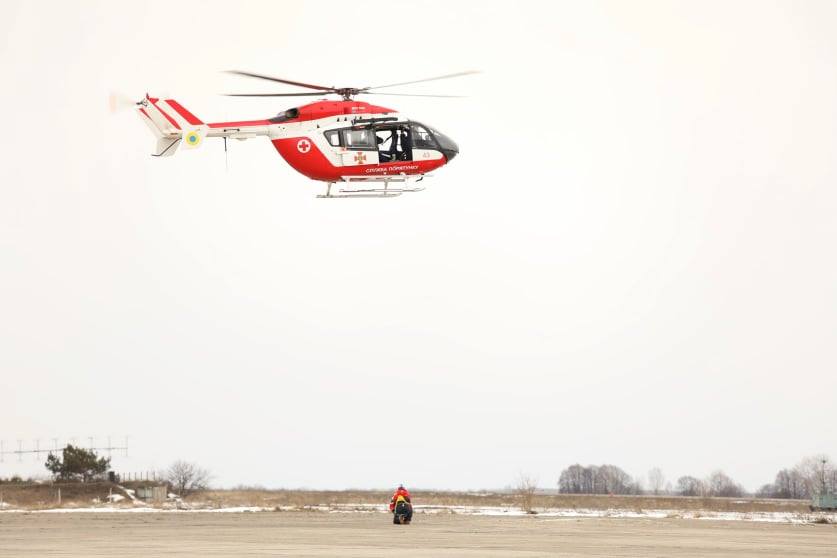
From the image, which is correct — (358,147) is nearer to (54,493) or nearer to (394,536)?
(394,536)

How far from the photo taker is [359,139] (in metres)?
48.1

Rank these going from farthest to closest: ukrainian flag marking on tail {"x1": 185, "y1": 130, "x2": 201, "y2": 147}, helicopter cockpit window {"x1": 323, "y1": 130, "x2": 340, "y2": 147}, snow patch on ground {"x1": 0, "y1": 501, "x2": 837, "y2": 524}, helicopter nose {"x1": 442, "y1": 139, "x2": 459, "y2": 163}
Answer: snow patch on ground {"x1": 0, "y1": 501, "x2": 837, "y2": 524} < helicopter nose {"x1": 442, "y1": 139, "x2": 459, "y2": 163} < ukrainian flag marking on tail {"x1": 185, "y1": 130, "x2": 201, "y2": 147} < helicopter cockpit window {"x1": 323, "y1": 130, "x2": 340, "y2": 147}

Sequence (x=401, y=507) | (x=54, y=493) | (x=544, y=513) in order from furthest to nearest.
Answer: (x=54, y=493)
(x=544, y=513)
(x=401, y=507)

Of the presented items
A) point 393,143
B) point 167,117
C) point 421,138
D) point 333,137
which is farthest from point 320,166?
point 167,117

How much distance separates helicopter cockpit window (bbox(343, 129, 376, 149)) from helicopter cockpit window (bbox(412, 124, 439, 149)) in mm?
1898

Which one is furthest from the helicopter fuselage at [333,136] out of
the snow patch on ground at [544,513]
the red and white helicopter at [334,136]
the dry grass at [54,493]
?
the dry grass at [54,493]

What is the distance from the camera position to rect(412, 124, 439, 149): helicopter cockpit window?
161 ft

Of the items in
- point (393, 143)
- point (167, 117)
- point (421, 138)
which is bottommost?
point (393, 143)

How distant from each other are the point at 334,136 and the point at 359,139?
3.42ft

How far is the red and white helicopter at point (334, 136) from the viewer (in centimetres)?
4806

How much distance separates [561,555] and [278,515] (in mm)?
27748

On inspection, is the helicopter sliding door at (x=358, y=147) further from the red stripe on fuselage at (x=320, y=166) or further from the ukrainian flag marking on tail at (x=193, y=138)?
the ukrainian flag marking on tail at (x=193, y=138)

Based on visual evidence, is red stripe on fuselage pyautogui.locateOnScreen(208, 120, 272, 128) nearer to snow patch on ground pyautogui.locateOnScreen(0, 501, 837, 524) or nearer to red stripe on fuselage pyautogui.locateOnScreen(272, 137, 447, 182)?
red stripe on fuselage pyautogui.locateOnScreen(272, 137, 447, 182)

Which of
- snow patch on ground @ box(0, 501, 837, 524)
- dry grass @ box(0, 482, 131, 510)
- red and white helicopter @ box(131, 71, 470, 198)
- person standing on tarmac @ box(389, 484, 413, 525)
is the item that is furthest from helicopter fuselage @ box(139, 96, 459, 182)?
dry grass @ box(0, 482, 131, 510)
